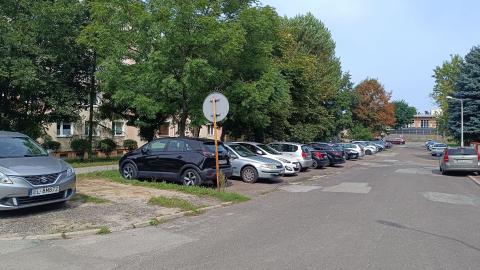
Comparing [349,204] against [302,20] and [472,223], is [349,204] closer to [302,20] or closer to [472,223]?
[472,223]

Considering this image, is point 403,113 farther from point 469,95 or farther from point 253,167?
point 253,167

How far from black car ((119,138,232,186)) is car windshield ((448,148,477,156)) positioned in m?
14.3

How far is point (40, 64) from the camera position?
25250 millimetres

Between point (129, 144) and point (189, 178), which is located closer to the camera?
point (189, 178)

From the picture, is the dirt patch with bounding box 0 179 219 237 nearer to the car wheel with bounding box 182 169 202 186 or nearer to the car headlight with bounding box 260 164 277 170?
the car wheel with bounding box 182 169 202 186

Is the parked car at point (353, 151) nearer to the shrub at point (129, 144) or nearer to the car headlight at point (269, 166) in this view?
the shrub at point (129, 144)

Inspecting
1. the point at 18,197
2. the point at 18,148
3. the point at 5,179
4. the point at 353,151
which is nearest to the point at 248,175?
the point at 18,148

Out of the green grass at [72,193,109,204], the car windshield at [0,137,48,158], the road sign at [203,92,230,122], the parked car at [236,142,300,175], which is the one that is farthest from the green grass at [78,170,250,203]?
the parked car at [236,142,300,175]

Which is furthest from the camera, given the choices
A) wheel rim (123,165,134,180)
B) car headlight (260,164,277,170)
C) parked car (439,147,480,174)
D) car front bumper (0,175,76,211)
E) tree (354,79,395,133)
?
tree (354,79,395,133)

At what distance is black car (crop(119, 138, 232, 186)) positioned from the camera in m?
14.6

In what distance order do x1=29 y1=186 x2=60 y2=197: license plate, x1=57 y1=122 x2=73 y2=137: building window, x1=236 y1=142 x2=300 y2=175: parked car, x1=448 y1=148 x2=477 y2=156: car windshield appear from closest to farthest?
x1=29 y1=186 x2=60 y2=197: license plate < x1=236 y1=142 x2=300 y2=175: parked car < x1=448 y1=148 x2=477 y2=156: car windshield < x1=57 y1=122 x2=73 y2=137: building window

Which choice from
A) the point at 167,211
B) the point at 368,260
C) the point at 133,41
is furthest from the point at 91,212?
the point at 133,41

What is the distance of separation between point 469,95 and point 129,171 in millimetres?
38572

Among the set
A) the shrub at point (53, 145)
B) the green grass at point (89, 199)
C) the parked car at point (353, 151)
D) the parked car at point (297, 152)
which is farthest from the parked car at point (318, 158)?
the shrub at point (53, 145)
